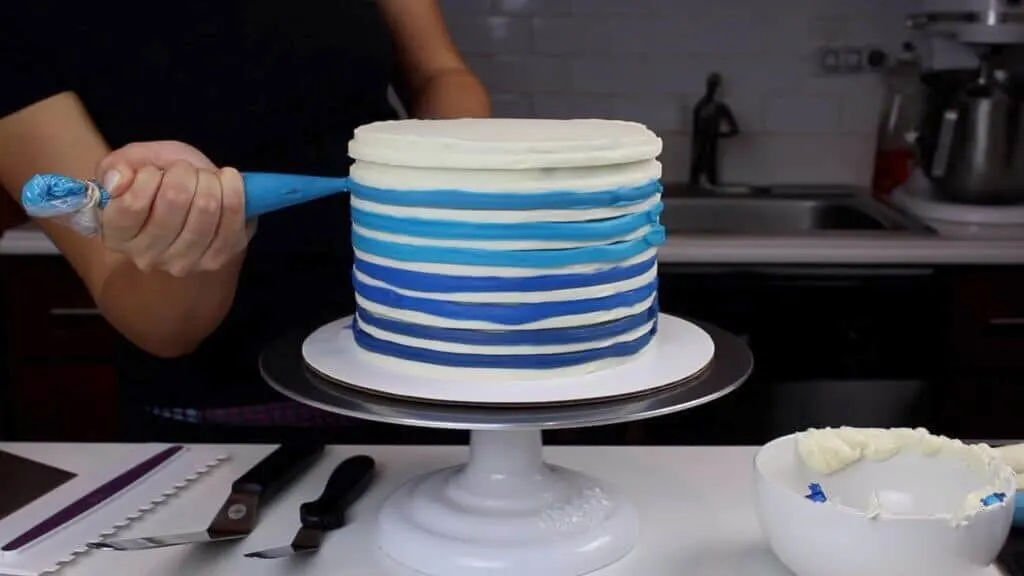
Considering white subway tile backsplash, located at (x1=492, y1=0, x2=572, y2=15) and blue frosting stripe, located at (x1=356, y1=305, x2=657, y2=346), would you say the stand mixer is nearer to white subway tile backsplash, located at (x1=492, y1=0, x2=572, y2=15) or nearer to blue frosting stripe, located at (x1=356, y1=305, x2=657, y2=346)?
white subway tile backsplash, located at (x1=492, y1=0, x2=572, y2=15)

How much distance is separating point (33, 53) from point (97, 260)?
196 millimetres

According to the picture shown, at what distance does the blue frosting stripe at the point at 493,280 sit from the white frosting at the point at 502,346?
4cm

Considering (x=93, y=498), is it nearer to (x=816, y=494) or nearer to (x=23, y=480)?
(x=23, y=480)

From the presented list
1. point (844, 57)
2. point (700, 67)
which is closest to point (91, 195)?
point (700, 67)

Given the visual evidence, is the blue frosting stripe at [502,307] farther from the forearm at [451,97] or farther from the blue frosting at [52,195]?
the forearm at [451,97]

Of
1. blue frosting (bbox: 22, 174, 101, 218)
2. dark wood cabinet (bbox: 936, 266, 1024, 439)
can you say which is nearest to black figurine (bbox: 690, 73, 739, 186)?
dark wood cabinet (bbox: 936, 266, 1024, 439)

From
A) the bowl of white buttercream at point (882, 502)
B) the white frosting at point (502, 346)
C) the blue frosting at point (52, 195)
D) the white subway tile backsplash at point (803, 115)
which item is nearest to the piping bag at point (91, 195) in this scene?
the blue frosting at point (52, 195)

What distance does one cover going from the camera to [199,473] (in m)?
0.90

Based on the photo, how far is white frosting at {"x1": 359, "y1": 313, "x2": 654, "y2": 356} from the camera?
733 mm

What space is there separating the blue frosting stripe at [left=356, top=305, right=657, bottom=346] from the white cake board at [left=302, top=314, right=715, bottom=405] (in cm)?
3

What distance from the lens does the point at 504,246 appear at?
72 centimetres

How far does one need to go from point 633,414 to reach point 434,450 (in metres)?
0.34

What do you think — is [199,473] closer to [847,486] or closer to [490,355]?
[490,355]

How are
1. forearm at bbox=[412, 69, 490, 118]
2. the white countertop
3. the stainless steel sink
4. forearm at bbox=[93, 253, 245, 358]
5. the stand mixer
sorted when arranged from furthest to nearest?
the stainless steel sink → the stand mixer → forearm at bbox=[412, 69, 490, 118] → forearm at bbox=[93, 253, 245, 358] → the white countertop
